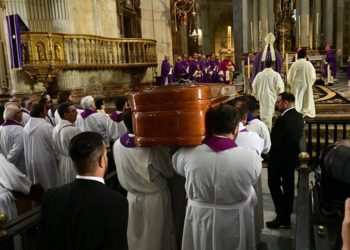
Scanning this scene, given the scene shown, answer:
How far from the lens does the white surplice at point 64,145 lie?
4.36 metres

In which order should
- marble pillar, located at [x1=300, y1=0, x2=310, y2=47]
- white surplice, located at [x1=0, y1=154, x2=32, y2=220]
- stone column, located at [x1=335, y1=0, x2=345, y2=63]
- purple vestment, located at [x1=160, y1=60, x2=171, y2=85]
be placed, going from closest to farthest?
1. white surplice, located at [x1=0, y1=154, x2=32, y2=220]
2. purple vestment, located at [x1=160, y1=60, x2=171, y2=85]
3. marble pillar, located at [x1=300, y1=0, x2=310, y2=47]
4. stone column, located at [x1=335, y1=0, x2=345, y2=63]

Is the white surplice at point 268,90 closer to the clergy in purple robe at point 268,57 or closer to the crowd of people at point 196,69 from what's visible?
the clergy in purple robe at point 268,57

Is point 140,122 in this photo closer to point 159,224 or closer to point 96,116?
point 159,224

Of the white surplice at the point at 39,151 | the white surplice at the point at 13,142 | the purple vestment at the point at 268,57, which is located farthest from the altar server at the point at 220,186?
the purple vestment at the point at 268,57

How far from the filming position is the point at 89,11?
1283cm

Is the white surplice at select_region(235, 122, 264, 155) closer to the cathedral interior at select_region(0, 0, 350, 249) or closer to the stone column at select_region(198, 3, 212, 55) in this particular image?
Answer: the cathedral interior at select_region(0, 0, 350, 249)

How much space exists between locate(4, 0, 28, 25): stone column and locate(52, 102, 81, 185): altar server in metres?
7.40

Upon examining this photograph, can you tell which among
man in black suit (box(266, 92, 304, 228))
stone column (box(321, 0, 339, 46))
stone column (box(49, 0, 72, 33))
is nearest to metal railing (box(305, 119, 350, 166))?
man in black suit (box(266, 92, 304, 228))

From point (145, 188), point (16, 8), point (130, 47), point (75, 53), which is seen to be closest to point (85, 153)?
point (145, 188)

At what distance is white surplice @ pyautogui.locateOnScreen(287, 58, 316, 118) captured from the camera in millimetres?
8199

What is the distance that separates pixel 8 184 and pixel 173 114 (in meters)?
1.84

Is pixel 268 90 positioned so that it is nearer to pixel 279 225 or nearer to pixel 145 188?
pixel 279 225

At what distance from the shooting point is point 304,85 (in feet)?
27.5

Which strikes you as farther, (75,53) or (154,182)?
(75,53)
